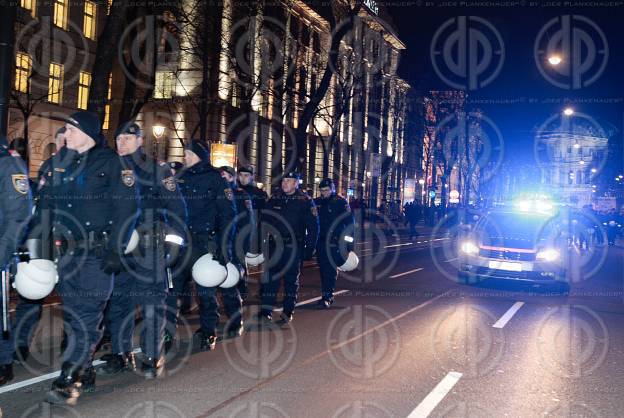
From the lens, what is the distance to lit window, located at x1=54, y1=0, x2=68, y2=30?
89.7ft

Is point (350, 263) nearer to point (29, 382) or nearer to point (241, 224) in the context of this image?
point (241, 224)

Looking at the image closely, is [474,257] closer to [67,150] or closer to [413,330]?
[413,330]

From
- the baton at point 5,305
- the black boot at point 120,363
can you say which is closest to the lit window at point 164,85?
the black boot at point 120,363

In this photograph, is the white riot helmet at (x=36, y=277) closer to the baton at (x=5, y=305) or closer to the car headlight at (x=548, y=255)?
the baton at (x=5, y=305)

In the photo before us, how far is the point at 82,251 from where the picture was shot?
5.02m

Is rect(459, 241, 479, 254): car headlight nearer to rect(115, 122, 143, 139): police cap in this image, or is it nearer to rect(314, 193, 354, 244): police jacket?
rect(314, 193, 354, 244): police jacket

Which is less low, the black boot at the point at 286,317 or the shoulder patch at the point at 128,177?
the shoulder patch at the point at 128,177

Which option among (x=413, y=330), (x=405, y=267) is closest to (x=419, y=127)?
(x=405, y=267)

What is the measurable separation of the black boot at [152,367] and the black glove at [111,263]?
1.12 m

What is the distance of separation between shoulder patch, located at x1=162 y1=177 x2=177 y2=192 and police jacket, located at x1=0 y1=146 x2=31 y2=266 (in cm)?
132

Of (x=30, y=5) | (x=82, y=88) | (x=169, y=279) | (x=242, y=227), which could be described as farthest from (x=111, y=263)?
(x=82, y=88)

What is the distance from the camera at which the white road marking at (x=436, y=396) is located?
Result: 4.98 metres

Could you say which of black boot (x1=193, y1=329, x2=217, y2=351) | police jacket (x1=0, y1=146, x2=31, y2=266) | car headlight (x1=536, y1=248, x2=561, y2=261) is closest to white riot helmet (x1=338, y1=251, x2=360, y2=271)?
black boot (x1=193, y1=329, x2=217, y2=351)

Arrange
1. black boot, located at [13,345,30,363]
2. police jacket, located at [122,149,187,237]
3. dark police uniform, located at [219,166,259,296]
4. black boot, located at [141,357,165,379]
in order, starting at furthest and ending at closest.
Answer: dark police uniform, located at [219,166,259,296] → black boot, located at [13,345,30,363] → police jacket, located at [122,149,187,237] → black boot, located at [141,357,165,379]
